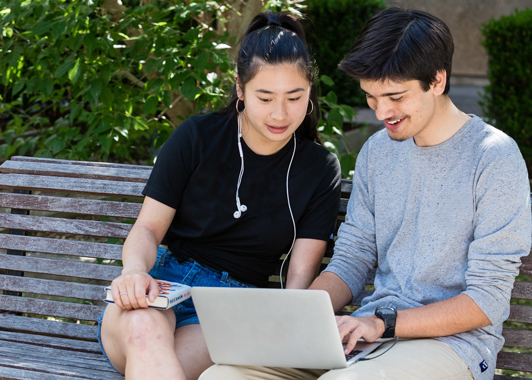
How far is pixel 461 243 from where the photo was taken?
219 centimetres

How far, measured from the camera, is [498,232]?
206 centimetres

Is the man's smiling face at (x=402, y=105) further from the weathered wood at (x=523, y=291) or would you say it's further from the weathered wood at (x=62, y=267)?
the weathered wood at (x=62, y=267)

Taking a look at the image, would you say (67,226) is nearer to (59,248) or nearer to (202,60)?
(59,248)

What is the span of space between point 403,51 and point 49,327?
6.40ft

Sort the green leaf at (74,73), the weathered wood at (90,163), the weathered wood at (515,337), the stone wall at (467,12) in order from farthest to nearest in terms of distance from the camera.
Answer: the stone wall at (467,12) < the green leaf at (74,73) < the weathered wood at (90,163) < the weathered wood at (515,337)

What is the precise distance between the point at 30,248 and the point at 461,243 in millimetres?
1960

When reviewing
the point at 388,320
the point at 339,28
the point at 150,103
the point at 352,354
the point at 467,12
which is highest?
the point at 467,12

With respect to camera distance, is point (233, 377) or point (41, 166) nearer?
point (233, 377)

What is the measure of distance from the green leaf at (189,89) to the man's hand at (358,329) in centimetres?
158

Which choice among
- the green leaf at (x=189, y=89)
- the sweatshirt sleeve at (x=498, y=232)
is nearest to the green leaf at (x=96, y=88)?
the green leaf at (x=189, y=89)

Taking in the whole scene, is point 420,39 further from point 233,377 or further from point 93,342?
point 93,342

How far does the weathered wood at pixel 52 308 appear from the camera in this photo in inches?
114

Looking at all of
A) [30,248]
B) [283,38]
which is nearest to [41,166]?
[30,248]

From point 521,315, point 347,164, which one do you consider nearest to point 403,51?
point 521,315
